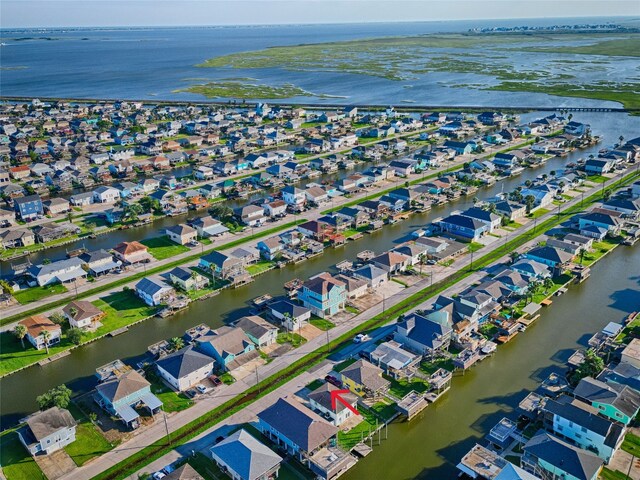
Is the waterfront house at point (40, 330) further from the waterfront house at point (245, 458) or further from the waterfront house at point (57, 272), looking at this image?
the waterfront house at point (245, 458)

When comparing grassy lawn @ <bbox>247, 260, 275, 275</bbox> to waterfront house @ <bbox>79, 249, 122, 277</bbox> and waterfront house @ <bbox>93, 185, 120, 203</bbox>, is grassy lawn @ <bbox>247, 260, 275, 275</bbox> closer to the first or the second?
waterfront house @ <bbox>79, 249, 122, 277</bbox>

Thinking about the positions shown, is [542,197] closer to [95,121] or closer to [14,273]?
[14,273]

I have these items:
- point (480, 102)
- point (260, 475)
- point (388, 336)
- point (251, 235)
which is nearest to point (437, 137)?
point (480, 102)

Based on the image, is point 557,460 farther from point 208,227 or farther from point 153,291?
point 208,227

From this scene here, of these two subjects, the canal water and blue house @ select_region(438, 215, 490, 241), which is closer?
the canal water

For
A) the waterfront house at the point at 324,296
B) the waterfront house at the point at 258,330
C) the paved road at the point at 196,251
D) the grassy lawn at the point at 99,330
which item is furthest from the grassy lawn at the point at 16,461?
the waterfront house at the point at 324,296

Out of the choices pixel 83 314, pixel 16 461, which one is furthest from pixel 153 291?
pixel 16 461

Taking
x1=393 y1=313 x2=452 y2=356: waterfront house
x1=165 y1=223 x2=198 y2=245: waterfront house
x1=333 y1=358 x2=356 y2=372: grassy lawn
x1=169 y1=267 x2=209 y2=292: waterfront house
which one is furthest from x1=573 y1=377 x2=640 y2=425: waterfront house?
x1=165 y1=223 x2=198 y2=245: waterfront house
